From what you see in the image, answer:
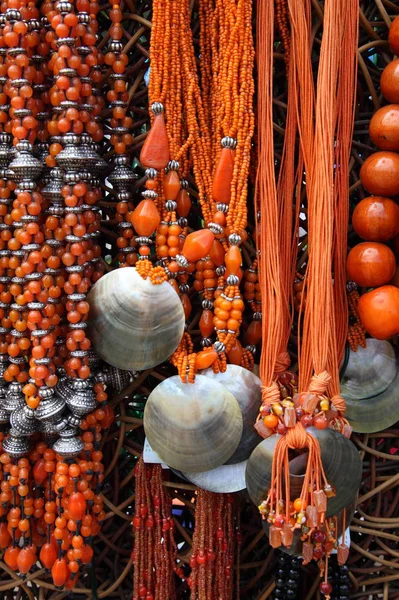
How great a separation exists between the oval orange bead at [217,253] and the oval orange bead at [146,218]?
7 centimetres

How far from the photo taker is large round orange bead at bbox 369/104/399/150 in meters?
0.61

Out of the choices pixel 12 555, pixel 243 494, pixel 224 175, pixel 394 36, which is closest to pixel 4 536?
pixel 12 555

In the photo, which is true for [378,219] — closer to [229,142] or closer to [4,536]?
[229,142]

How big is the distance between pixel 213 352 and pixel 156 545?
26 centimetres

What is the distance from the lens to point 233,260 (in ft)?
2.04

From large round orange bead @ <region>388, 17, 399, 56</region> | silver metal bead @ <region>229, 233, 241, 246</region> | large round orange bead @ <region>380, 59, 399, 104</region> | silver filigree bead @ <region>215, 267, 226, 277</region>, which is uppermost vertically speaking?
large round orange bead @ <region>388, 17, 399, 56</region>

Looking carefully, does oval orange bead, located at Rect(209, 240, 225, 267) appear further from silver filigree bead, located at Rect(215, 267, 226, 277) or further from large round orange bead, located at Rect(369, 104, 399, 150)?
large round orange bead, located at Rect(369, 104, 399, 150)

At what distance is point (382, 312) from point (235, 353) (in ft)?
0.57

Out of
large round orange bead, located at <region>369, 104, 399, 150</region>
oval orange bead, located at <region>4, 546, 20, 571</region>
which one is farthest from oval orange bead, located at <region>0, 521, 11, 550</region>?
large round orange bead, located at <region>369, 104, 399, 150</region>

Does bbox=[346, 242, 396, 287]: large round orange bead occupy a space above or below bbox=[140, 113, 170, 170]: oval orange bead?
below

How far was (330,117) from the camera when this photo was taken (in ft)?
2.02

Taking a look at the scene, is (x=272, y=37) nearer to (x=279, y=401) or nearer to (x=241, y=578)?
(x=279, y=401)

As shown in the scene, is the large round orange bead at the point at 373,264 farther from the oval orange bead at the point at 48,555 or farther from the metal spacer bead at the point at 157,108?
the oval orange bead at the point at 48,555

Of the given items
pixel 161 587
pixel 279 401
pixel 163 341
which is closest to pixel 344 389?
pixel 279 401
